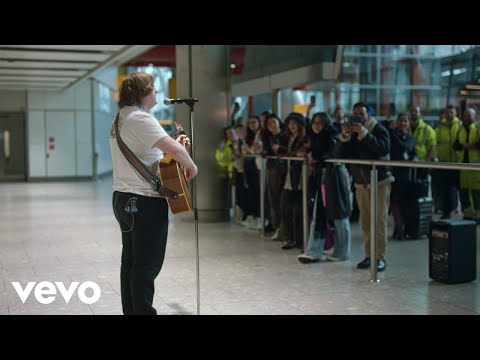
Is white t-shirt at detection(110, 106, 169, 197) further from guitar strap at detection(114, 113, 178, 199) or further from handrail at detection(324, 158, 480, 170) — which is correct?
handrail at detection(324, 158, 480, 170)

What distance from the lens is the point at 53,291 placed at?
627 centimetres

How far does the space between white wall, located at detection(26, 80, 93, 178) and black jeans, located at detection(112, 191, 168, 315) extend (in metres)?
21.0

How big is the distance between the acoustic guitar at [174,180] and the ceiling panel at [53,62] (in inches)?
340

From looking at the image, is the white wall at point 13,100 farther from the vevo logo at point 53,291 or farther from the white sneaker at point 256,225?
the vevo logo at point 53,291

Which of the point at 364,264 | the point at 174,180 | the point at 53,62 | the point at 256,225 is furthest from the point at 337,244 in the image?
the point at 53,62

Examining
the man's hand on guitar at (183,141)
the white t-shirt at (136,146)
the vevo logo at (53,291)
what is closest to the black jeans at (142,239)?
the white t-shirt at (136,146)

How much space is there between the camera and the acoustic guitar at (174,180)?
4297mm

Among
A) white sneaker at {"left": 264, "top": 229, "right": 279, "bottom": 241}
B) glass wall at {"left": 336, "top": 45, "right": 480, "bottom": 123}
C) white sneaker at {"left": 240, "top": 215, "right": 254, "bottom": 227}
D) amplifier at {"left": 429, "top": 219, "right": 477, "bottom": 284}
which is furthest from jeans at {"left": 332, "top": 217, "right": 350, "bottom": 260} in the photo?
glass wall at {"left": 336, "top": 45, "right": 480, "bottom": 123}

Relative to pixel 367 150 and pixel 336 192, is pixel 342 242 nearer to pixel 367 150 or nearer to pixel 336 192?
pixel 336 192

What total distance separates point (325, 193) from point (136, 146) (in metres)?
3.56

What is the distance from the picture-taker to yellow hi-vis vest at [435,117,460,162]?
10891 mm
